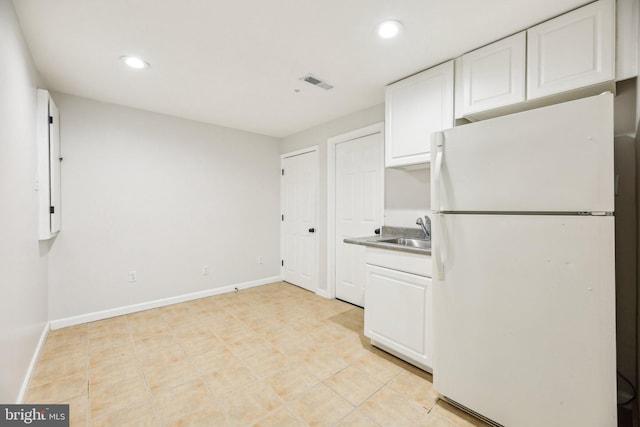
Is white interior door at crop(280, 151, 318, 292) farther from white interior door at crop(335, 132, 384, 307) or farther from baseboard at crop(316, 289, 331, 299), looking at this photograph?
A: white interior door at crop(335, 132, 384, 307)

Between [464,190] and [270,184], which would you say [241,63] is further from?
[270,184]

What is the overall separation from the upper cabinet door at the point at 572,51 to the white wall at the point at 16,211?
296cm

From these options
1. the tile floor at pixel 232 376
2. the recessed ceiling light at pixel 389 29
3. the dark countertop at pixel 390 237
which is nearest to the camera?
the tile floor at pixel 232 376

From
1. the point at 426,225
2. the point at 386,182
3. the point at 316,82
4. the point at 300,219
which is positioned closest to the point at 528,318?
the point at 426,225

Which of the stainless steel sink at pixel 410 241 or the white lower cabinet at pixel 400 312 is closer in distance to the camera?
the white lower cabinet at pixel 400 312

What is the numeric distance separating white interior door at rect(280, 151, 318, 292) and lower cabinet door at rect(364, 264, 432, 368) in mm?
1669

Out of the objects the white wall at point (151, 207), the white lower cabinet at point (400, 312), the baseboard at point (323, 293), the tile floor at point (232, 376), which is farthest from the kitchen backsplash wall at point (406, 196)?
the white wall at point (151, 207)

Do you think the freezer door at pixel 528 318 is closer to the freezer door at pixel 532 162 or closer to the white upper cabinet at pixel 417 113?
the freezer door at pixel 532 162

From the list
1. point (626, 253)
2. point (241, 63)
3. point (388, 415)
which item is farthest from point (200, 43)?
point (626, 253)

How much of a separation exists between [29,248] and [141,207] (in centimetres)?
134

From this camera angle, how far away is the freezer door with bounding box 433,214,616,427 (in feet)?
3.84

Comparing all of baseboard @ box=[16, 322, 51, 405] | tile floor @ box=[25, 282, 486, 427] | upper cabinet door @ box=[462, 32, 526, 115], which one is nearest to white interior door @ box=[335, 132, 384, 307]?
tile floor @ box=[25, 282, 486, 427]

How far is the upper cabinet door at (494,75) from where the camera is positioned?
1732 mm

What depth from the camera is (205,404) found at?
1669 millimetres
